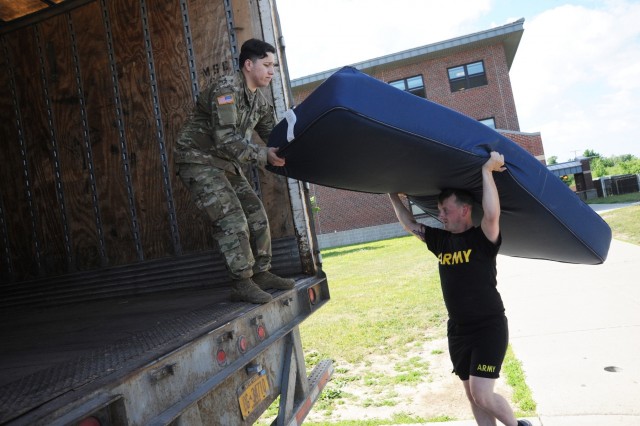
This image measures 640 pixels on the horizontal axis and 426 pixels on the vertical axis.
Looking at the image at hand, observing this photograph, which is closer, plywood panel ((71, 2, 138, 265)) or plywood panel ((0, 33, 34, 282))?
plywood panel ((71, 2, 138, 265))

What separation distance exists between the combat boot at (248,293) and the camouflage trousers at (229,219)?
0.05 m

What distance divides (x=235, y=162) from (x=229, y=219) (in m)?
0.41

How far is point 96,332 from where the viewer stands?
8.37 feet

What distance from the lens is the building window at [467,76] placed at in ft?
78.2

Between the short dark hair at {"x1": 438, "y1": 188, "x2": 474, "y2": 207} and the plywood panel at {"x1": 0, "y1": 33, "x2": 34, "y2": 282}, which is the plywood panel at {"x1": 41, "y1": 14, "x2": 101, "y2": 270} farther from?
the short dark hair at {"x1": 438, "y1": 188, "x2": 474, "y2": 207}

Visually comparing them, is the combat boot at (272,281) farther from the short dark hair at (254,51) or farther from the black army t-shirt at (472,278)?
the short dark hair at (254,51)

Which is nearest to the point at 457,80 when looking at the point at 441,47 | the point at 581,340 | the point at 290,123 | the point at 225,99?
the point at 441,47

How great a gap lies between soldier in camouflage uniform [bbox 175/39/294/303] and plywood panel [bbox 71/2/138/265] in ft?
4.29

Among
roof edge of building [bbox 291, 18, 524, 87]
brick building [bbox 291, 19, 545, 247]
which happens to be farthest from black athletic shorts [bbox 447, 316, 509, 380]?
brick building [bbox 291, 19, 545, 247]

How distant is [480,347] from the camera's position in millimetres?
2568

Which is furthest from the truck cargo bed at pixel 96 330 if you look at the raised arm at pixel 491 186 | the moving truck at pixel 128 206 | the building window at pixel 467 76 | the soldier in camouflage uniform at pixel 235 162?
the building window at pixel 467 76

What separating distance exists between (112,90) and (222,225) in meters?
1.93

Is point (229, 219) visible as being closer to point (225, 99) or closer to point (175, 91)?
point (225, 99)

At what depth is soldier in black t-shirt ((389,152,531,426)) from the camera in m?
2.53
